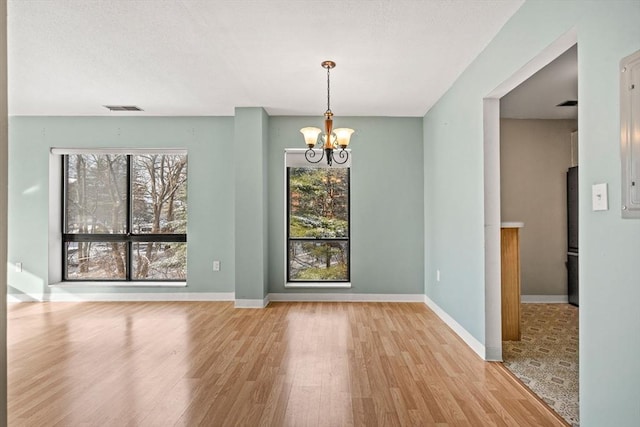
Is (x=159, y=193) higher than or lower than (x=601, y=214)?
higher

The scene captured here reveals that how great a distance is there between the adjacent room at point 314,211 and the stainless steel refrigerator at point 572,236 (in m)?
0.05

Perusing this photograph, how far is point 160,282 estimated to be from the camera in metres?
5.71

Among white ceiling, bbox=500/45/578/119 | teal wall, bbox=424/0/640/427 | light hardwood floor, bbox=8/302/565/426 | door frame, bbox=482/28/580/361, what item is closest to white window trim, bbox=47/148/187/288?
light hardwood floor, bbox=8/302/565/426

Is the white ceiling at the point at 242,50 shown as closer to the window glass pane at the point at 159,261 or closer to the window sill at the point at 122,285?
the window glass pane at the point at 159,261

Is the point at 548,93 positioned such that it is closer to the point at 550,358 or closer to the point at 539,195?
the point at 539,195

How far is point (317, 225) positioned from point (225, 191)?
139 centimetres

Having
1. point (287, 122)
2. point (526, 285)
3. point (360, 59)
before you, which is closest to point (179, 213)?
point (287, 122)

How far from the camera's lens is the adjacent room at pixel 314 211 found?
2.03m

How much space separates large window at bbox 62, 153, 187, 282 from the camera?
18.9 ft

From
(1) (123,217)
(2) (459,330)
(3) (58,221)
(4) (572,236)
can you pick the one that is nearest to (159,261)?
(1) (123,217)

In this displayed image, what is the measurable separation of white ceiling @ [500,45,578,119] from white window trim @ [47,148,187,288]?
4.39m

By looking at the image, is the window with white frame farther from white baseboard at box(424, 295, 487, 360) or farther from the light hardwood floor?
white baseboard at box(424, 295, 487, 360)

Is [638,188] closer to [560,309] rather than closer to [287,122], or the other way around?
[560,309]

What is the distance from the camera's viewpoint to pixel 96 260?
5.78 meters
